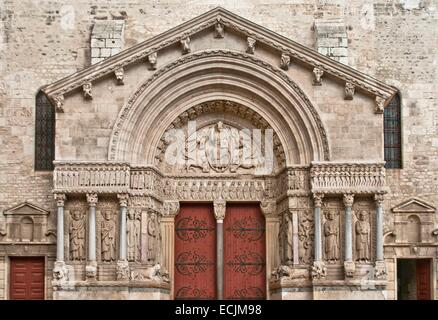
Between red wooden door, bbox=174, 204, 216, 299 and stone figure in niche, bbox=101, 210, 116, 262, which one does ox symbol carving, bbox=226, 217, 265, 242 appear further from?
stone figure in niche, bbox=101, 210, 116, 262

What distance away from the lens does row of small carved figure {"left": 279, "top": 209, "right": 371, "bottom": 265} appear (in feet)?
79.7

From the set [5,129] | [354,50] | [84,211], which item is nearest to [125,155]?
[84,211]

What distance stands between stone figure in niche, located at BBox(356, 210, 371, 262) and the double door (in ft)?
8.23

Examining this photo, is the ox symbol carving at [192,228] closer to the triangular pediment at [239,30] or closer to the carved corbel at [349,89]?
the triangular pediment at [239,30]

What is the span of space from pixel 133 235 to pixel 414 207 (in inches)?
287

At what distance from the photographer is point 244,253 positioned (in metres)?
25.6

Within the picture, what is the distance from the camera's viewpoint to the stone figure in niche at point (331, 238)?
2428 centimetres

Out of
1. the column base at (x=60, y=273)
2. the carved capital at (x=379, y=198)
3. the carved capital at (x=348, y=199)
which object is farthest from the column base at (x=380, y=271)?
the column base at (x=60, y=273)

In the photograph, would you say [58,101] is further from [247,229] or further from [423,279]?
[423,279]

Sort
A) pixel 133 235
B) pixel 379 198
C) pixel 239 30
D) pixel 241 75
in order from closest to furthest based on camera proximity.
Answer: pixel 379 198 → pixel 133 235 → pixel 239 30 → pixel 241 75

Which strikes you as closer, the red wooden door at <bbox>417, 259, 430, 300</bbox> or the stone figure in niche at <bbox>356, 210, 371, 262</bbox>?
the stone figure in niche at <bbox>356, 210, 371, 262</bbox>

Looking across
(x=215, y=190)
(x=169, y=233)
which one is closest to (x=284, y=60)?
(x=215, y=190)

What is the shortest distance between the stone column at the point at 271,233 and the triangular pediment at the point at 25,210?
5572 mm

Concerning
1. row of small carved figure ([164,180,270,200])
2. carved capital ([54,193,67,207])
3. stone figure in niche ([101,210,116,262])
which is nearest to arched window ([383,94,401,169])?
row of small carved figure ([164,180,270,200])
